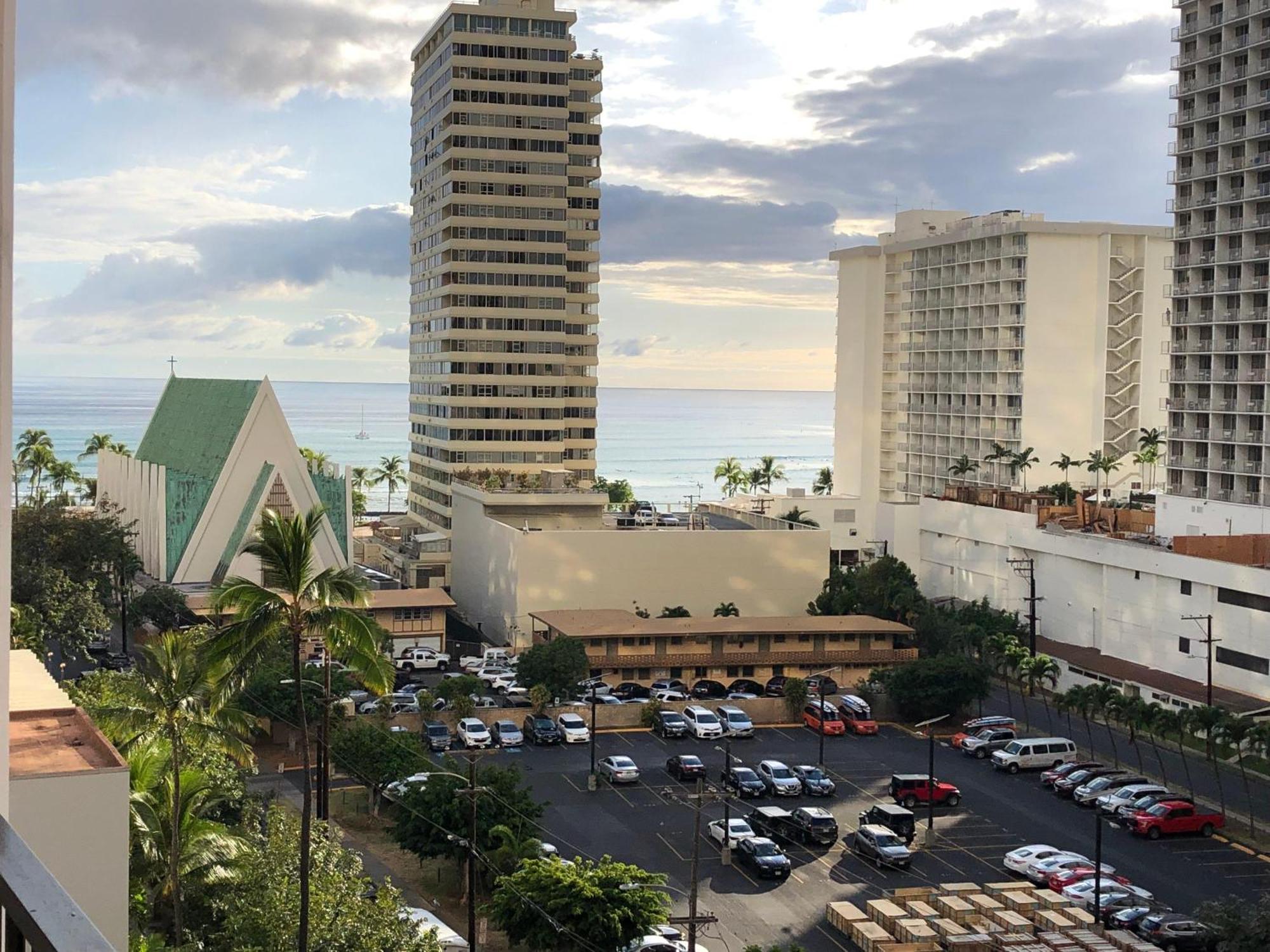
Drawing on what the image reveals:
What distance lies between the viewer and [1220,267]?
53.1m

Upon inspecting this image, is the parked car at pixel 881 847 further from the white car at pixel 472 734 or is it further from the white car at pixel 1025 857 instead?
the white car at pixel 472 734

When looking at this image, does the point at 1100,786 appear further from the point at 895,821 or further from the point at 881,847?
the point at 881,847

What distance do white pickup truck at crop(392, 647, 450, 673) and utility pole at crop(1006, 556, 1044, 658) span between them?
21.2 metres

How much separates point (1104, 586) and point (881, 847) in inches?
964

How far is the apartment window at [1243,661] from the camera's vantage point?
42.8m

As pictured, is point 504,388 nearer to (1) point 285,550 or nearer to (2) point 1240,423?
(2) point 1240,423

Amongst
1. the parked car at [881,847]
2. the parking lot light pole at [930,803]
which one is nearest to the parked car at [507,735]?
the parking lot light pole at [930,803]

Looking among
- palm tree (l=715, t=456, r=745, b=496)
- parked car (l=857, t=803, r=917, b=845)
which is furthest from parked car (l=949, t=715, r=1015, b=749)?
palm tree (l=715, t=456, r=745, b=496)

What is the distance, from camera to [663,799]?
3453 centimetres

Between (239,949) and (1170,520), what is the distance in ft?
149

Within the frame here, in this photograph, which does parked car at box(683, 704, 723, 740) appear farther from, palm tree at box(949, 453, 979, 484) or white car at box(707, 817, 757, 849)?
palm tree at box(949, 453, 979, 484)

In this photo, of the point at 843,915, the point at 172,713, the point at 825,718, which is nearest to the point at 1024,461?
the point at 825,718

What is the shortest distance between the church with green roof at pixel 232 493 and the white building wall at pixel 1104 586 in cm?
2656

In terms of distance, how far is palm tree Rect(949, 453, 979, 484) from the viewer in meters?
69.2
